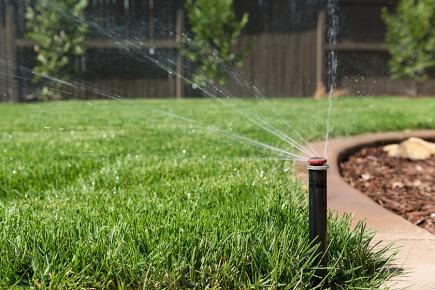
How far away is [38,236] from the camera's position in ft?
6.59

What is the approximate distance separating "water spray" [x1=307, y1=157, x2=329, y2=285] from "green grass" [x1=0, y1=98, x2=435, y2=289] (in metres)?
0.03

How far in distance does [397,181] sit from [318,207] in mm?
2164

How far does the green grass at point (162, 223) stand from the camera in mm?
1846

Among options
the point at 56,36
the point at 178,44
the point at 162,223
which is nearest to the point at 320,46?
the point at 178,44

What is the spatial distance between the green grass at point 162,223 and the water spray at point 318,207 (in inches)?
1.3

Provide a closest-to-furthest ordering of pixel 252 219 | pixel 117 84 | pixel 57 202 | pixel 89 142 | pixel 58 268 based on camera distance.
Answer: pixel 58 268
pixel 252 219
pixel 57 202
pixel 89 142
pixel 117 84

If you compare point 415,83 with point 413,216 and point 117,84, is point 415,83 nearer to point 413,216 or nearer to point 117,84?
point 117,84

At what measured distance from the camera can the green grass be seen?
72.7 inches

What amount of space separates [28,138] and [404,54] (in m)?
9.40

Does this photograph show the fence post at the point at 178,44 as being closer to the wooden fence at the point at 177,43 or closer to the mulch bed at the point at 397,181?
Answer: the wooden fence at the point at 177,43

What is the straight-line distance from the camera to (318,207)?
1857 mm

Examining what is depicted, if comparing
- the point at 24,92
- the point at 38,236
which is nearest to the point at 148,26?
the point at 24,92

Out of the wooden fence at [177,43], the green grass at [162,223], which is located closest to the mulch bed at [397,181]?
the green grass at [162,223]

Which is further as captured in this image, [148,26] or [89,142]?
[148,26]
